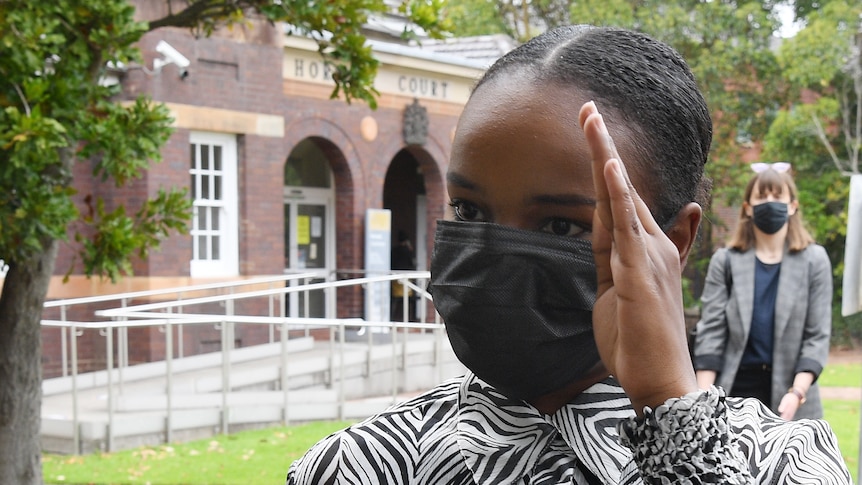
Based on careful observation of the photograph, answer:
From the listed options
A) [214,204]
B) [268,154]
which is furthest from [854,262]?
[268,154]

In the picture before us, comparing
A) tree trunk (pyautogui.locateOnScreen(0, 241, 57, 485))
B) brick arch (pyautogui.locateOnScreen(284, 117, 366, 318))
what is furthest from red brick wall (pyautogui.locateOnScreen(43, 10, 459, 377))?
tree trunk (pyautogui.locateOnScreen(0, 241, 57, 485))

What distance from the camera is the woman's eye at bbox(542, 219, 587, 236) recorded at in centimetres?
139

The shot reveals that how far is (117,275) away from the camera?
21.2ft

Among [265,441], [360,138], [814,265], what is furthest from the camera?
[360,138]

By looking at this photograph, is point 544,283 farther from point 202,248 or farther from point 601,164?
point 202,248

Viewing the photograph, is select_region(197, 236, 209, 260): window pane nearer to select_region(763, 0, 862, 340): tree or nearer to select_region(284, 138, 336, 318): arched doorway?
select_region(284, 138, 336, 318): arched doorway

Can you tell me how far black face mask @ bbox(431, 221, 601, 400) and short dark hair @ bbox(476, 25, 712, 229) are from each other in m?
0.15

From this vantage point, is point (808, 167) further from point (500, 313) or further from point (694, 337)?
point (500, 313)

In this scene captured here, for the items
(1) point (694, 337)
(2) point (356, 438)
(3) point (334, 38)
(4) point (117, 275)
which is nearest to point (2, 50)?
(4) point (117, 275)

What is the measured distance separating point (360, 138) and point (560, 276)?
17.7 m

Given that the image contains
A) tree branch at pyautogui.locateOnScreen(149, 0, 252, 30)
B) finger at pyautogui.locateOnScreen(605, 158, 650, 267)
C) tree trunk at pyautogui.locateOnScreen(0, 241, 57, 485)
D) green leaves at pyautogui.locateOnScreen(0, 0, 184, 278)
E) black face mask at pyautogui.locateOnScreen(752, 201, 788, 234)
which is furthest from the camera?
tree branch at pyautogui.locateOnScreen(149, 0, 252, 30)

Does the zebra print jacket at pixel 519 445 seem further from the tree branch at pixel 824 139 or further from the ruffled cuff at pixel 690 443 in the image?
the tree branch at pixel 824 139

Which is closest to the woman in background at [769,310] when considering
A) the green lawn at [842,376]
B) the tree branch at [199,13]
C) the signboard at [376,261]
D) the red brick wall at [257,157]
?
the tree branch at [199,13]

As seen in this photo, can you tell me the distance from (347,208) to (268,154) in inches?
90.3
